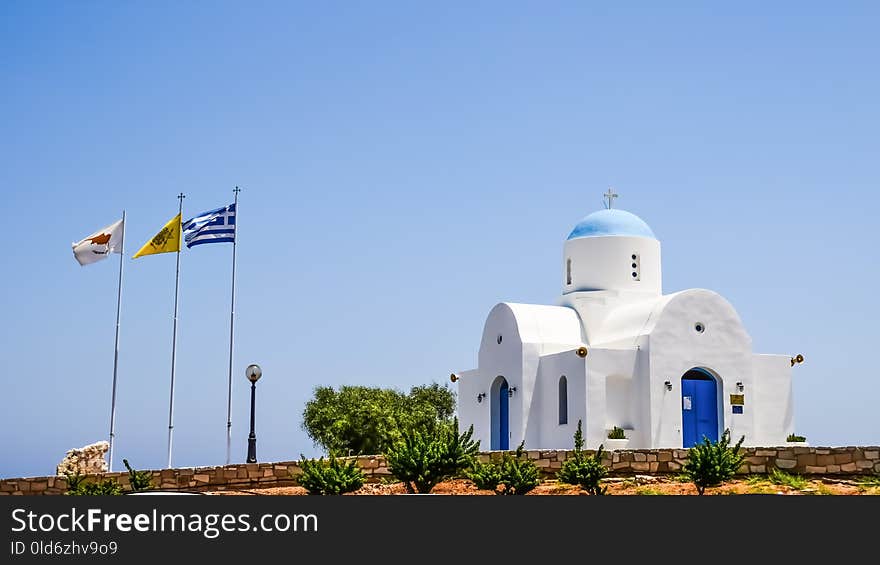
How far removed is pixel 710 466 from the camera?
15.9 m

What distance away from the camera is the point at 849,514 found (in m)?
10.2

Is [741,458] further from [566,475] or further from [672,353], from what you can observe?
[672,353]

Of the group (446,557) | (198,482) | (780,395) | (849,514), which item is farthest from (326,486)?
(780,395)

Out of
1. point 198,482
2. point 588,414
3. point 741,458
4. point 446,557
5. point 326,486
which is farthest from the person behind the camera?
point 588,414

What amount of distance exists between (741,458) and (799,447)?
115 cm

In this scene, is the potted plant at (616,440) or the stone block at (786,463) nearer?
the stone block at (786,463)

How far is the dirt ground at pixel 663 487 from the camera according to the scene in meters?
15.4

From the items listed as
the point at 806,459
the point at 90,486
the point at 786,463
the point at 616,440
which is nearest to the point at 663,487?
the point at 786,463

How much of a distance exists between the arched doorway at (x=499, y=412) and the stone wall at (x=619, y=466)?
8.00m

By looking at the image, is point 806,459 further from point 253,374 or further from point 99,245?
point 99,245

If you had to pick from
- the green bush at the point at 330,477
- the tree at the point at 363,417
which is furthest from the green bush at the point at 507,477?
the tree at the point at 363,417

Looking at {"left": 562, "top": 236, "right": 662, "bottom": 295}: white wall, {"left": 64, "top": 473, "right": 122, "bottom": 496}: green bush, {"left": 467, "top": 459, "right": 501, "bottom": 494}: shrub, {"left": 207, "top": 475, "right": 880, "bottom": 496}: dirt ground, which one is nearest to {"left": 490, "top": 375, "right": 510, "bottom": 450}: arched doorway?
{"left": 562, "top": 236, "right": 662, "bottom": 295}: white wall

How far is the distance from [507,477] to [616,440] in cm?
783

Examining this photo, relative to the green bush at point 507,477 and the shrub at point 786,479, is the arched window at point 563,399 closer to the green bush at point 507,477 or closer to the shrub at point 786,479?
the shrub at point 786,479
